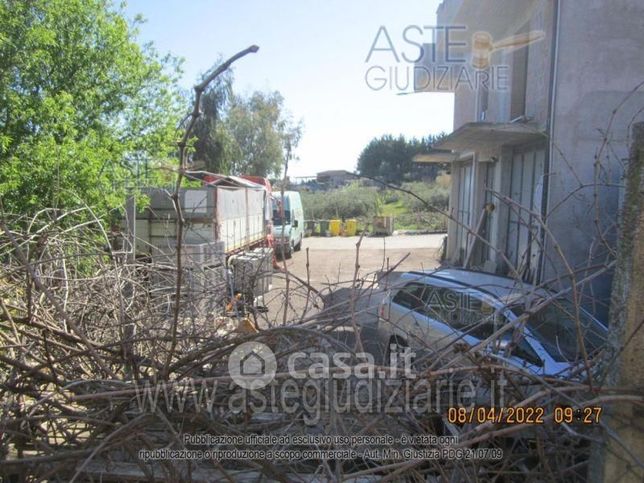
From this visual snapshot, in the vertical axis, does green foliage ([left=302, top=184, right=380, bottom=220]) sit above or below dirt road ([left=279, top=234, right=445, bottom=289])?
above

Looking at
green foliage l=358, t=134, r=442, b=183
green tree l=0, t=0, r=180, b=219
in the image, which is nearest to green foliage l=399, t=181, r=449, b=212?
green foliage l=358, t=134, r=442, b=183

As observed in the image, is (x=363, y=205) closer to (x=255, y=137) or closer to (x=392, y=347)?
(x=255, y=137)

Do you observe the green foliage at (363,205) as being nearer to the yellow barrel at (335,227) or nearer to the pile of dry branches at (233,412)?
the yellow barrel at (335,227)

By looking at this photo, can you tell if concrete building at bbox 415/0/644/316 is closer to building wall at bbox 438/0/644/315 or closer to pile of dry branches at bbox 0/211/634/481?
building wall at bbox 438/0/644/315

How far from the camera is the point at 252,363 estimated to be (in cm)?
251

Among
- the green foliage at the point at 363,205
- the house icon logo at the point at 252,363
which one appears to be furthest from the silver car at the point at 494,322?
the green foliage at the point at 363,205

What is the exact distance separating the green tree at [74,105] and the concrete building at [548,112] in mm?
6041

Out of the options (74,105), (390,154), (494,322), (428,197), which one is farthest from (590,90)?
(390,154)

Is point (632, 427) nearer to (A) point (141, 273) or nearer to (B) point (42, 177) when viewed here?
(A) point (141, 273)

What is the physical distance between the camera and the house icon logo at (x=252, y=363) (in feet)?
7.75

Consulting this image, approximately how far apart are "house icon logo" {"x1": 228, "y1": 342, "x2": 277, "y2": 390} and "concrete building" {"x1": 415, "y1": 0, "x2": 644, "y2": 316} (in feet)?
11.9

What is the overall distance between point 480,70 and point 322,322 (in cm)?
1185

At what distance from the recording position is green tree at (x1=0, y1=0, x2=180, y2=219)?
8.30 metres

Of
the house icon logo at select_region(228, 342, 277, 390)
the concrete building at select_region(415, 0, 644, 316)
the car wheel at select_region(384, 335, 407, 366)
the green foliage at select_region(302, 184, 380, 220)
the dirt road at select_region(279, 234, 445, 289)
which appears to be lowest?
the dirt road at select_region(279, 234, 445, 289)
